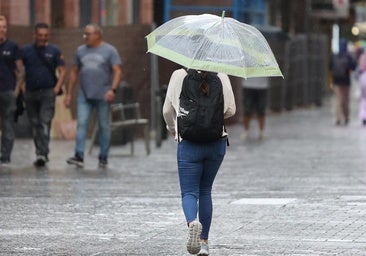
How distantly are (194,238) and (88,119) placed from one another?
8533mm

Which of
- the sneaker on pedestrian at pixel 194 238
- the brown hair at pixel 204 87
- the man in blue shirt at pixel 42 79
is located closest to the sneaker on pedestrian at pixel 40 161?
the man in blue shirt at pixel 42 79

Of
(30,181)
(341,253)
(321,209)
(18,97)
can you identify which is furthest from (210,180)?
(18,97)

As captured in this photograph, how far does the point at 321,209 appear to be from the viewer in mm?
12648

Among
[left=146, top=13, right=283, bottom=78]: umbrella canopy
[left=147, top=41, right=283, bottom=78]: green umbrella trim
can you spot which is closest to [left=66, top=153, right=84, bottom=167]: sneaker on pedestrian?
[left=146, top=13, right=283, bottom=78]: umbrella canopy

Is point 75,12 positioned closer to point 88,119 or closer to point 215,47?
point 88,119

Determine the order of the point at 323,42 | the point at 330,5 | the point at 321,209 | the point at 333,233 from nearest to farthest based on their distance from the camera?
the point at 333,233, the point at 321,209, the point at 323,42, the point at 330,5

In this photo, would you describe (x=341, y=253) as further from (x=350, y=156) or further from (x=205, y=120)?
(x=350, y=156)

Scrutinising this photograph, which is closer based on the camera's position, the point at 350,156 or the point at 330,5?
the point at 350,156

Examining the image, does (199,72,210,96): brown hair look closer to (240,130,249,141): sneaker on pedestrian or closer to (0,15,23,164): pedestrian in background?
(0,15,23,164): pedestrian in background

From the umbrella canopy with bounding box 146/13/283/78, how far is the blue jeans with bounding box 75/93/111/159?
302 inches

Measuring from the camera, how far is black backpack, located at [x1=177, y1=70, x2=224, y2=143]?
946cm

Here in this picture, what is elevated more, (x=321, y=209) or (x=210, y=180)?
(x=210, y=180)

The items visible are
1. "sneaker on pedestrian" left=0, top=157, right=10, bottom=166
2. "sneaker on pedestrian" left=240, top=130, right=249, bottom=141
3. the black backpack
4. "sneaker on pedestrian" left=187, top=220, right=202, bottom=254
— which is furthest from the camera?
"sneaker on pedestrian" left=240, top=130, right=249, bottom=141

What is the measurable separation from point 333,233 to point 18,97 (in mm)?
7536
